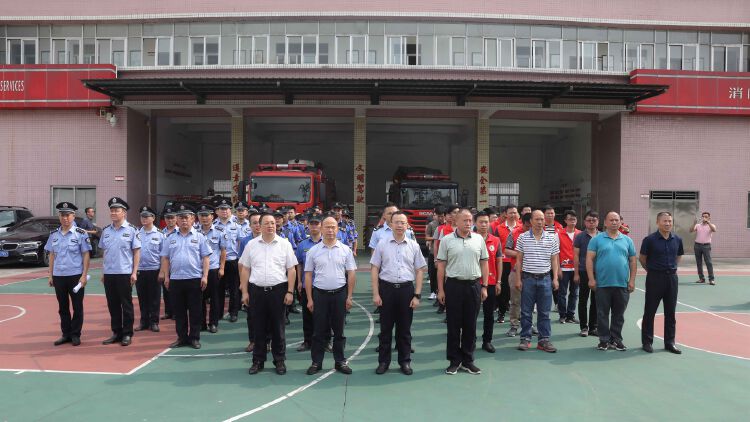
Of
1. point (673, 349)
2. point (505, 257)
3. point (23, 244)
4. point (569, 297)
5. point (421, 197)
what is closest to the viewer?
point (673, 349)

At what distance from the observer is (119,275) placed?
7098 mm

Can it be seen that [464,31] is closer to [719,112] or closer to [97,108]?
[719,112]

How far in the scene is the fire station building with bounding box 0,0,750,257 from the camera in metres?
19.4

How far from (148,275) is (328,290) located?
392 cm

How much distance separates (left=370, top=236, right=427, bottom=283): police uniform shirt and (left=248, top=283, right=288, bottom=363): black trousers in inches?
47.6

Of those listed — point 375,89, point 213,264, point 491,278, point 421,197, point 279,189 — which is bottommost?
point 491,278


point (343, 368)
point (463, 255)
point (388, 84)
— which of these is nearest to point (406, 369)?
point (343, 368)

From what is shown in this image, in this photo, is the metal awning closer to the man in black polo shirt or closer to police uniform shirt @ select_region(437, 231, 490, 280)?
the man in black polo shirt

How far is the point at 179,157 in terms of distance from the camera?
26297 mm

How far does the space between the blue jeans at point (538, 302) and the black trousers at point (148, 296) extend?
227 inches

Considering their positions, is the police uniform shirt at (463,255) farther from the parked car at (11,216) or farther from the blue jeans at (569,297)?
the parked car at (11,216)

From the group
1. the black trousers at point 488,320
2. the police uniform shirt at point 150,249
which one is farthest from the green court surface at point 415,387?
the police uniform shirt at point 150,249

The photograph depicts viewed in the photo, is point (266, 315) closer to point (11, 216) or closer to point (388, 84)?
point (388, 84)

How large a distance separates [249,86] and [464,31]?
9214mm
